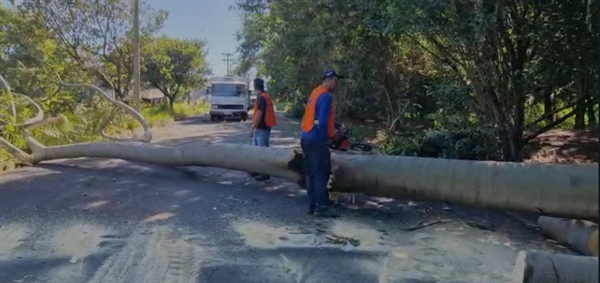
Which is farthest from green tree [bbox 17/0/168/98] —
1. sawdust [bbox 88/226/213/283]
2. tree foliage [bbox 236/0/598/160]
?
sawdust [bbox 88/226/213/283]

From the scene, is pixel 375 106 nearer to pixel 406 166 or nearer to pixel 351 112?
pixel 351 112

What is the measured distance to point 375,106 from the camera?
23297 mm

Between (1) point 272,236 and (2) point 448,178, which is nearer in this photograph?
(1) point 272,236

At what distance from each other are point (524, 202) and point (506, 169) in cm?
38

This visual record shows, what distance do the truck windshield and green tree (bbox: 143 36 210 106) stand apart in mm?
3539

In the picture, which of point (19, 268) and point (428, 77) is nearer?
point (19, 268)

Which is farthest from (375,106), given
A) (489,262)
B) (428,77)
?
(489,262)

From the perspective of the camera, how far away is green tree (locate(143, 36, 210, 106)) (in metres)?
33.4

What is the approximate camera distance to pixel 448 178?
5.86m

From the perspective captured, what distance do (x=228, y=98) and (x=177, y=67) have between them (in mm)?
7858

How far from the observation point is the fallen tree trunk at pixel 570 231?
16.4ft

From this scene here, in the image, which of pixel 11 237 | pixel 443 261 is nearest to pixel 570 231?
pixel 443 261

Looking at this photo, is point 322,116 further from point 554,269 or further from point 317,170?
point 554,269

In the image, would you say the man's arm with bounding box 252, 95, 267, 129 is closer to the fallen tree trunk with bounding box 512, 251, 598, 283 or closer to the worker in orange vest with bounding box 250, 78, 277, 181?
the worker in orange vest with bounding box 250, 78, 277, 181
